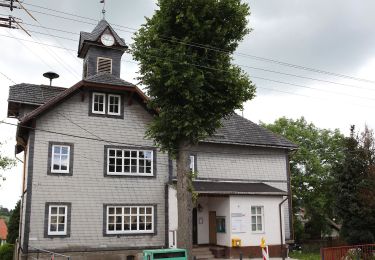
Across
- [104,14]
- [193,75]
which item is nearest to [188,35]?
[193,75]

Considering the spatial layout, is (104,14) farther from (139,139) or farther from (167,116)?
(167,116)

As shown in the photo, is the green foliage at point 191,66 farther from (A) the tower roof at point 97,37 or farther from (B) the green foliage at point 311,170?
(B) the green foliage at point 311,170

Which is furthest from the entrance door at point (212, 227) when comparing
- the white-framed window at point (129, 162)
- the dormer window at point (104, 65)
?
the dormer window at point (104, 65)

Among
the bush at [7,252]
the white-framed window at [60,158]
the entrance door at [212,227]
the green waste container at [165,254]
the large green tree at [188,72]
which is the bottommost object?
the bush at [7,252]

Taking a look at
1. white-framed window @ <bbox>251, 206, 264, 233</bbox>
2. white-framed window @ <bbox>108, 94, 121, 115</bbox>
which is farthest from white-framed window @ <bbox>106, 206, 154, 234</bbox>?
white-framed window @ <bbox>251, 206, 264, 233</bbox>

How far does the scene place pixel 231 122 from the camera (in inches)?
1072

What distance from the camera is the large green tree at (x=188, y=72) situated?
1623 centimetres

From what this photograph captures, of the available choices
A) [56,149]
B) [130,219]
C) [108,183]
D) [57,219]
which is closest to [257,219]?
[130,219]

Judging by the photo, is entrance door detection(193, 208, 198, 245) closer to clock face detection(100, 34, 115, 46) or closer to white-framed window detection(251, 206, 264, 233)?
white-framed window detection(251, 206, 264, 233)

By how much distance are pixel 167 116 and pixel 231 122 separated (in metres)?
11.1

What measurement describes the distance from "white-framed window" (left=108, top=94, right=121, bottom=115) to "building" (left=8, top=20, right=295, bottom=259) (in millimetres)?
54

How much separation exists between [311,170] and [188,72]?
26513 mm

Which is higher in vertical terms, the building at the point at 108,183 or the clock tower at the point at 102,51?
the clock tower at the point at 102,51

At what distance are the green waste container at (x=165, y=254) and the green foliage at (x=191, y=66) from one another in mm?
4698
